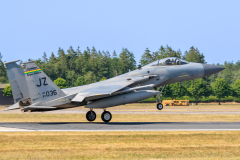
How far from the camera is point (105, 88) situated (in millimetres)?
22406

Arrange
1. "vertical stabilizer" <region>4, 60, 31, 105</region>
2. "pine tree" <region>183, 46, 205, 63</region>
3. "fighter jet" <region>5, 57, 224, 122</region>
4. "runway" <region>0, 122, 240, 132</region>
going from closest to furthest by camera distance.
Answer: "runway" <region>0, 122, 240, 132</region> → "fighter jet" <region>5, 57, 224, 122</region> → "vertical stabilizer" <region>4, 60, 31, 105</region> → "pine tree" <region>183, 46, 205, 63</region>

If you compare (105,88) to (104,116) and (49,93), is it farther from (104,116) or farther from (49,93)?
(49,93)

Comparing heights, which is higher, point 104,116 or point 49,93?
point 49,93

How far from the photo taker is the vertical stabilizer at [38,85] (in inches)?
823

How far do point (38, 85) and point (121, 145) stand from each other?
10.1 metres

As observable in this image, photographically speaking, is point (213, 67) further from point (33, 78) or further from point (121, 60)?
point (121, 60)

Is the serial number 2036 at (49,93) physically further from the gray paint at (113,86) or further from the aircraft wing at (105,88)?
the aircraft wing at (105,88)

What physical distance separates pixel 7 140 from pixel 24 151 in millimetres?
2856

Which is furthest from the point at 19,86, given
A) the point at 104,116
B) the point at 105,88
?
the point at 104,116

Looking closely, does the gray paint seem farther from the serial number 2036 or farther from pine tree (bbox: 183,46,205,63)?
pine tree (bbox: 183,46,205,63)

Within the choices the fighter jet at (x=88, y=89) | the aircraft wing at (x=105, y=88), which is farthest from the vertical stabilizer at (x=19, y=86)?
the aircraft wing at (x=105, y=88)

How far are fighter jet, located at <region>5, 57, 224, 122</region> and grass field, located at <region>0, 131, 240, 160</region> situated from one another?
5.20m

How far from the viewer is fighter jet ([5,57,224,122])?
69.8ft

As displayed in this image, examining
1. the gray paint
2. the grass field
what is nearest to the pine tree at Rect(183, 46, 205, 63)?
the gray paint
